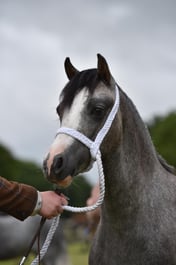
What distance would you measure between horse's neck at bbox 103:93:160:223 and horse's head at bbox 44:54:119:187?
16 centimetres

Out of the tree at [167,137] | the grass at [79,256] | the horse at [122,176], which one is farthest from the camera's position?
the tree at [167,137]

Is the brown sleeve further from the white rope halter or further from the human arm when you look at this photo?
the white rope halter

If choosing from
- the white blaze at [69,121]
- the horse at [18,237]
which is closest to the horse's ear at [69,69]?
the white blaze at [69,121]

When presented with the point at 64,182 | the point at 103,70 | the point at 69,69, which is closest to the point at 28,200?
the point at 64,182

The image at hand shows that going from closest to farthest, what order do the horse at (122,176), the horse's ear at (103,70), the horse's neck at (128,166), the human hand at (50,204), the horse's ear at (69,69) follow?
1. the human hand at (50,204)
2. the horse at (122,176)
3. the horse's ear at (103,70)
4. the horse's neck at (128,166)
5. the horse's ear at (69,69)

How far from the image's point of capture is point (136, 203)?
566cm

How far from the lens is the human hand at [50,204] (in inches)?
207

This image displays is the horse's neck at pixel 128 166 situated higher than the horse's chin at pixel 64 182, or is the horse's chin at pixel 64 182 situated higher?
the horse's chin at pixel 64 182

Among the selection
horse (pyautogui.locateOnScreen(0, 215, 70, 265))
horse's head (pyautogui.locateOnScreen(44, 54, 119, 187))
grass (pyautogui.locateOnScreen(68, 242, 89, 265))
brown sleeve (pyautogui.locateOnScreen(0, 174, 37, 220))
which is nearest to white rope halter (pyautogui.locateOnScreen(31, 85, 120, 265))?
horse's head (pyautogui.locateOnScreen(44, 54, 119, 187))

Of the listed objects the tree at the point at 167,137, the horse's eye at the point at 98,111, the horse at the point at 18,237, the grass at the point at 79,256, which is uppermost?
the horse's eye at the point at 98,111

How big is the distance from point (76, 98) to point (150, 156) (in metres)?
0.89

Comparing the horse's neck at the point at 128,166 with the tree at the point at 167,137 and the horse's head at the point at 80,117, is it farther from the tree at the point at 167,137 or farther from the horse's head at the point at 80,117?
the tree at the point at 167,137

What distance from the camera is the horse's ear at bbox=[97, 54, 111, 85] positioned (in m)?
5.53

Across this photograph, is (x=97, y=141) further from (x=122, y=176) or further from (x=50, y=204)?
(x=50, y=204)
